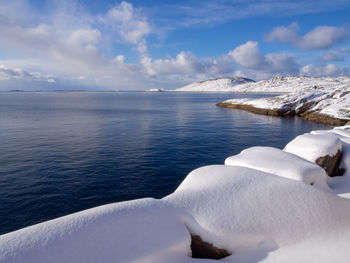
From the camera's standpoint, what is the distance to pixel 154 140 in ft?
110

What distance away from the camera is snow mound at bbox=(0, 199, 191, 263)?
6.40m

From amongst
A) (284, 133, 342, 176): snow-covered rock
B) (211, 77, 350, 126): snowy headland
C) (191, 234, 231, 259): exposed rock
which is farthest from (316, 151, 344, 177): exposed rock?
(211, 77, 350, 126): snowy headland

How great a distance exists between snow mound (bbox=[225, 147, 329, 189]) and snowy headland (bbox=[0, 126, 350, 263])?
1.59 metres

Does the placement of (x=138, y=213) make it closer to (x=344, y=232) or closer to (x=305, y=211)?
(x=305, y=211)

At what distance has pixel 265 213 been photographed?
29.6 ft

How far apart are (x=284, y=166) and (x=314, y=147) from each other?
5.85m

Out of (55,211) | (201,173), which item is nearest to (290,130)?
(201,173)

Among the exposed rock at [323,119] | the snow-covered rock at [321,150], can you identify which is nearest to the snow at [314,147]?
the snow-covered rock at [321,150]

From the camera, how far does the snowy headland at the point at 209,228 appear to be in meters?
6.75

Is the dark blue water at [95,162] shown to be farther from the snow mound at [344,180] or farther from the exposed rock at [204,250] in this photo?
the snow mound at [344,180]

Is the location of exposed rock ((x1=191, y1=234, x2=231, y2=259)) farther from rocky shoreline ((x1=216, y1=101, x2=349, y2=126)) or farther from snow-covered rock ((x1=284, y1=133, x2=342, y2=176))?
rocky shoreline ((x1=216, y1=101, x2=349, y2=126))

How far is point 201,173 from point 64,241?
23.3 ft

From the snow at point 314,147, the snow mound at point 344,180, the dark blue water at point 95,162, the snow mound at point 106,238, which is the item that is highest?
the snow at point 314,147

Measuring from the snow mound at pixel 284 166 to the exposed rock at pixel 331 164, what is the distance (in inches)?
122
